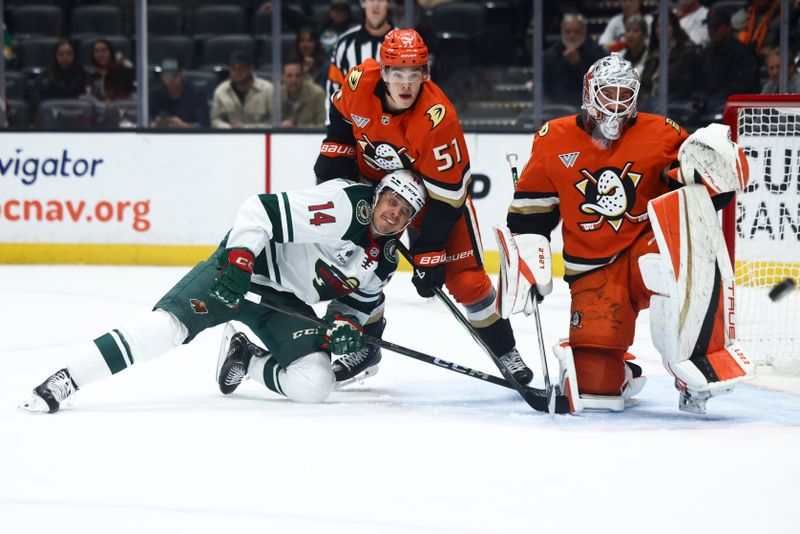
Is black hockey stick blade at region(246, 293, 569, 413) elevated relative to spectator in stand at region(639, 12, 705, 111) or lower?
lower

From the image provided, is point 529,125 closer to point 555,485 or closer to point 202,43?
point 202,43

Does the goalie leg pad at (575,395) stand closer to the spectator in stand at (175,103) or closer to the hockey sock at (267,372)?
the hockey sock at (267,372)

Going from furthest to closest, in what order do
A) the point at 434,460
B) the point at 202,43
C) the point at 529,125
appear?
1. the point at 202,43
2. the point at 529,125
3. the point at 434,460

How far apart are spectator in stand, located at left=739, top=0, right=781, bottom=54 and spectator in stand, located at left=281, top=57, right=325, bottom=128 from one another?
2.18 m

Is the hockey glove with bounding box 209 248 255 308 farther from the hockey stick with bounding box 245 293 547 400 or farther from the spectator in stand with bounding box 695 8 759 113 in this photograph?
the spectator in stand with bounding box 695 8 759 113

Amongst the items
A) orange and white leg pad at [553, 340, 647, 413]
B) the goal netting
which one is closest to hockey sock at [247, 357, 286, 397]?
orange and white leg pad at [553, 340, 647, 413]

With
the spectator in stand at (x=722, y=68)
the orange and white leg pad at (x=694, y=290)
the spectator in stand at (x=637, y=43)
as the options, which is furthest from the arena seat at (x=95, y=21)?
the orange and white leg pad at (x=694, y=290)

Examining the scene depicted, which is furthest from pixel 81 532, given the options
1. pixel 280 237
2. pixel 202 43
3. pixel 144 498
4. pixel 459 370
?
pixel 202 43

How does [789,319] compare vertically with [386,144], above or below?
below

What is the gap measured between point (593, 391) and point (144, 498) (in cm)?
124

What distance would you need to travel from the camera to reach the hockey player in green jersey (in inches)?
107

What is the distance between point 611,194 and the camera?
2863 millimetres

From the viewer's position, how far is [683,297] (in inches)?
106

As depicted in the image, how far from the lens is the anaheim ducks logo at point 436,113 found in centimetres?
301
